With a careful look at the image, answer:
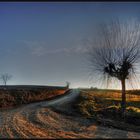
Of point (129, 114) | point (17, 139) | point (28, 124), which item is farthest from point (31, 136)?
point (129, 114)

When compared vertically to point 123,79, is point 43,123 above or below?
below

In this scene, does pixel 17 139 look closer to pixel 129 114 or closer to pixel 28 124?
pixel 28 124

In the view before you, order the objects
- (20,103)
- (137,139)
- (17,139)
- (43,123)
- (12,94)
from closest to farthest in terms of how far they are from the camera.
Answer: (17,139) < (137,139) < (43,123) < (20,103) < (12,94)

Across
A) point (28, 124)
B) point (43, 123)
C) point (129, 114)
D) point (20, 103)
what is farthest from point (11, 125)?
point (20, 103)

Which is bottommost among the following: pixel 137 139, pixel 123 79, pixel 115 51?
pixel 137 139

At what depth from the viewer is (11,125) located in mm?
14078

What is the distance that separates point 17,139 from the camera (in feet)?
35.7

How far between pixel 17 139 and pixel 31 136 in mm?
808

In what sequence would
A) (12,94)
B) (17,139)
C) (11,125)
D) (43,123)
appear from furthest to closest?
(12,94)
(43,123)
(11,125)
(17,139)

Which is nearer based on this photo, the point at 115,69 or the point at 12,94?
the point at 115,69

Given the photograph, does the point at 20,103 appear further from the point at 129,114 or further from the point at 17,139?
the point at 17,139

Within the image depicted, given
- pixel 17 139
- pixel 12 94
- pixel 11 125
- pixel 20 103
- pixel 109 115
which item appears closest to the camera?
pixel 17 139

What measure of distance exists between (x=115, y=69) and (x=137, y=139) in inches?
388

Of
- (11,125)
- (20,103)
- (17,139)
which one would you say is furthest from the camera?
(20,103)
